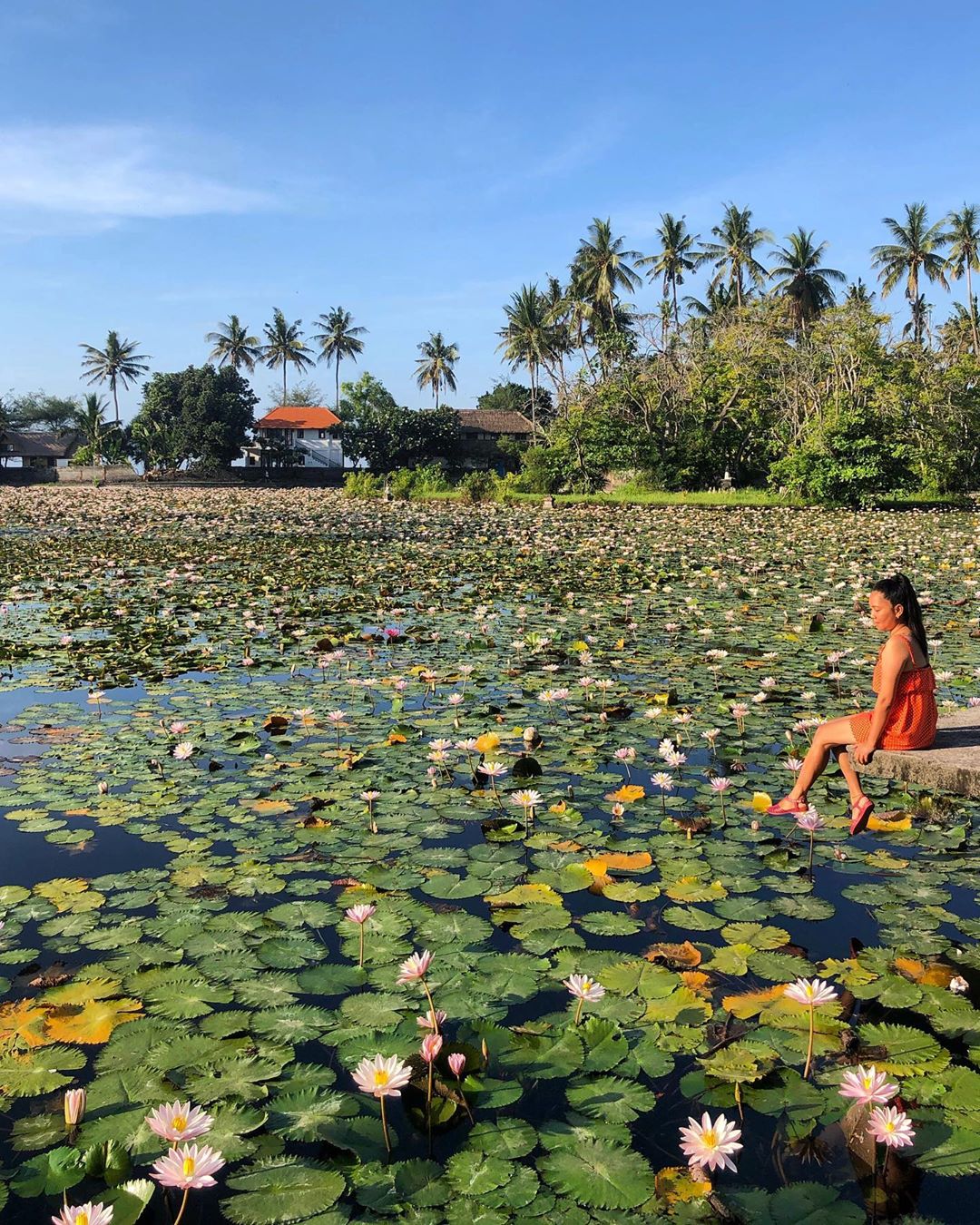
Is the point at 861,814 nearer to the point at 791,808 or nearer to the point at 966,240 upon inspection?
the point at 791,808

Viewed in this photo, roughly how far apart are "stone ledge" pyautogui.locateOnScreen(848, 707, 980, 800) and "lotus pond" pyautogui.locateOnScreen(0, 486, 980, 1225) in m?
0.29

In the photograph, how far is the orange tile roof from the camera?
60.2 meters

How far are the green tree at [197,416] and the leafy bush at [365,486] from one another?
65.7 ft

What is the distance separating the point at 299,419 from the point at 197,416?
8.24 meters

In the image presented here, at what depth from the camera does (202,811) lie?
384 centimetres

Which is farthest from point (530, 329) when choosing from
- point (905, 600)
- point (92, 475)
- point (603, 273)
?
point (905, 600)

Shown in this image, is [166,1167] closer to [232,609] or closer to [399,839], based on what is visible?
[399,839]

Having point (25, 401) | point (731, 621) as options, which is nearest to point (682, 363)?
point (731, 621)

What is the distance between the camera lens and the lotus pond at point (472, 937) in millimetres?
1861

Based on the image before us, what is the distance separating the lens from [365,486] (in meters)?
35.0

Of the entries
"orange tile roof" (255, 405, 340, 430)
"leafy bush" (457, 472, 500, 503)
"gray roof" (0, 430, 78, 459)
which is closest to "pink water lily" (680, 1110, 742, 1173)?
"leafy bush" (457, 472, 500, 503)

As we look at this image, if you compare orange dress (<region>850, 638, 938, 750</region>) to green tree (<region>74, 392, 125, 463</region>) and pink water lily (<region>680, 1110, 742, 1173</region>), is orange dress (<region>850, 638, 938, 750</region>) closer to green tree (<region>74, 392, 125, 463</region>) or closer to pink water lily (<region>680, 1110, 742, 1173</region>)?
pink water lily (<region>680, 1110, 742, 1173</region>)

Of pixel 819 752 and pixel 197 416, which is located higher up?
pixel 197 416

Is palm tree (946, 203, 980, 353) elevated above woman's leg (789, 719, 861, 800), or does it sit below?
above
